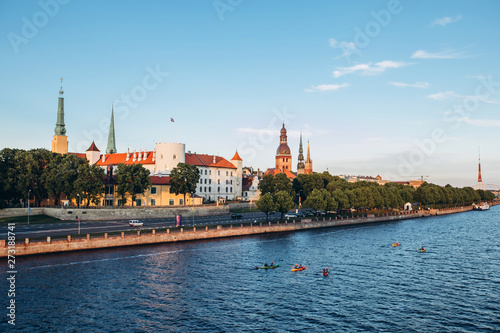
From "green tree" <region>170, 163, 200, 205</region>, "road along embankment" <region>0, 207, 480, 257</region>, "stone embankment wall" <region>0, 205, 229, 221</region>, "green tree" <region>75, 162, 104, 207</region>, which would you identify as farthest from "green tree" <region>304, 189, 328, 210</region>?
"green tree" <region>75, 162, 104, 207</region>

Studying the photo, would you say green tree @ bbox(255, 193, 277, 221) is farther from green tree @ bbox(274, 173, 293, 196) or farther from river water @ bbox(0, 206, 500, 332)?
green tree @ bbox(274, 173, 293, 196)

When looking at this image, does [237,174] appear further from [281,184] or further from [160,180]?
[160,180]

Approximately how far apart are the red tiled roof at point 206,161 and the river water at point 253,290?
90.1 metres

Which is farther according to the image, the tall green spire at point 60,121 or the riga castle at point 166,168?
the tall green spire at point 60,121

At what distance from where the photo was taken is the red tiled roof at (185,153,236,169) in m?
171

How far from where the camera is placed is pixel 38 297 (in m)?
46.1

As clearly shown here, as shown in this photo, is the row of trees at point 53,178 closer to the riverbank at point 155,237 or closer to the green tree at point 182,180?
the green tree at point 182,180

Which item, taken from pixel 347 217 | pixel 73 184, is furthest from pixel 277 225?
pixel 73 184

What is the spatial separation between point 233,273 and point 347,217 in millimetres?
83775

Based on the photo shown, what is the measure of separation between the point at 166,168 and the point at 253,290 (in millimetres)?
107269

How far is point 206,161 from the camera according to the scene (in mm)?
177750

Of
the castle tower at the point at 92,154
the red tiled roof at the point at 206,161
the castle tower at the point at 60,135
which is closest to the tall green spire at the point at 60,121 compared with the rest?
the castle tower at the point at 60,135

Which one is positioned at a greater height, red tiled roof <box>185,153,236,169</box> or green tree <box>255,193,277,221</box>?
red tiled roof <box>185,153,236,169</box>

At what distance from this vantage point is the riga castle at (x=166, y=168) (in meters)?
134
